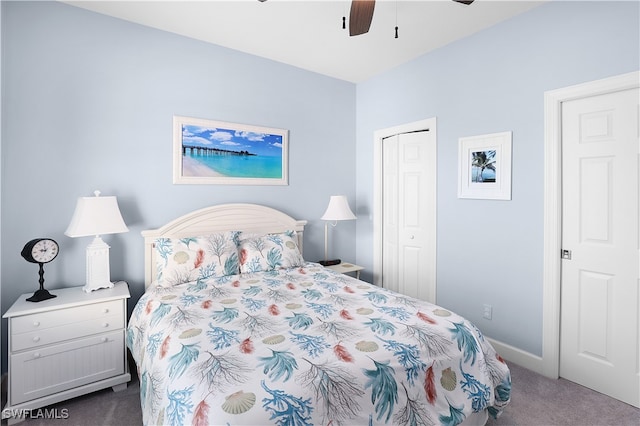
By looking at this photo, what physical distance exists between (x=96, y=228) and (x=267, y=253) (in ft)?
4.22

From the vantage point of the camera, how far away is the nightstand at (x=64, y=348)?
6.68 ft

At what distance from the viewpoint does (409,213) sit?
363 centimetres

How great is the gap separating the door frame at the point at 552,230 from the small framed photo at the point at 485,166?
0.29m

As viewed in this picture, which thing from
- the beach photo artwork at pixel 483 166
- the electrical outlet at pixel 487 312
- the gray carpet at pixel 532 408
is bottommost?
the gray carpet at pixel 532 408

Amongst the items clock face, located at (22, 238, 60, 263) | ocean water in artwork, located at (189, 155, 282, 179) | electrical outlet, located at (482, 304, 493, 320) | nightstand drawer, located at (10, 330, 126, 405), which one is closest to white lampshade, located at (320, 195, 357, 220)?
ocean water in artwork, located at (189, 155, 282, 179)

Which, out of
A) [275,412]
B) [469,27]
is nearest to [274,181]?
[469,27]

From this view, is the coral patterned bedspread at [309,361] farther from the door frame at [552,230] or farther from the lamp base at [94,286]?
the door frame at [552,230]

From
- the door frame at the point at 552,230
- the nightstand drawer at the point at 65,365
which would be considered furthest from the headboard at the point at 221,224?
the door frame at the point at 552,230

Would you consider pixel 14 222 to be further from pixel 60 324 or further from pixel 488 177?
pixel 488 177

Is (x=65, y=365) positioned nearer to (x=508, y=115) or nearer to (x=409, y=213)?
(x=409, y=213)

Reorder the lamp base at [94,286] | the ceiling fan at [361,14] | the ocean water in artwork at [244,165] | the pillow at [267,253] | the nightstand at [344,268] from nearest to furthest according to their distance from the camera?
the ceiling fan at [361,14] < the lamp base at [94,286] < the pillow at [267,253] < the ocean water in artwork at [244,165] < the nightstand at [344,268]

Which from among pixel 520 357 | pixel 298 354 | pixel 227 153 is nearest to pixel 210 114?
pixel 227 153

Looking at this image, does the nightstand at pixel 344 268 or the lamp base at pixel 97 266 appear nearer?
the lamp base at pixel 97 266

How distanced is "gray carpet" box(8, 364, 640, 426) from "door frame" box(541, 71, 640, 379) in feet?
0.74
